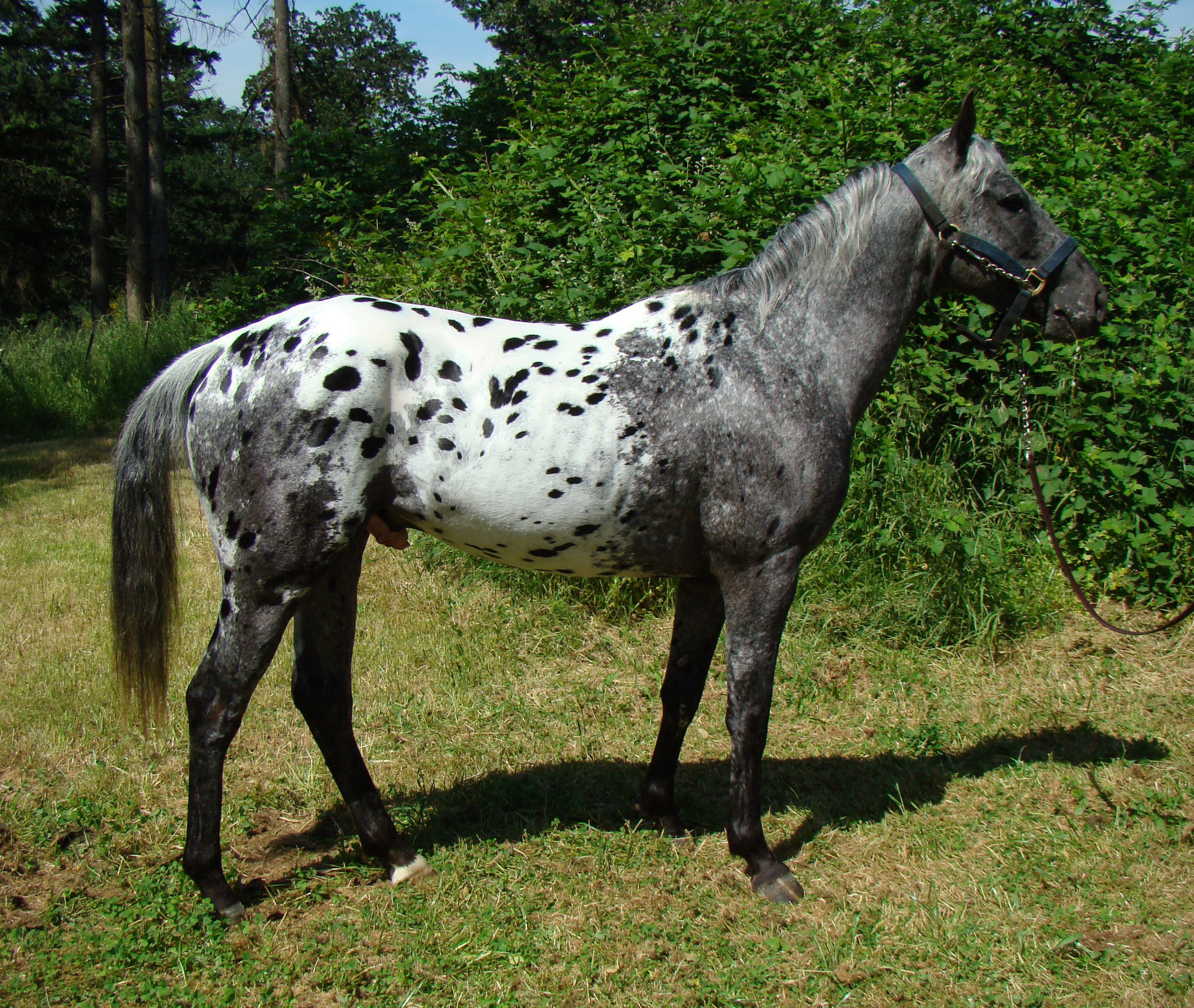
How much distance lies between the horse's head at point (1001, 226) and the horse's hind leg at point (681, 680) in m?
1.55

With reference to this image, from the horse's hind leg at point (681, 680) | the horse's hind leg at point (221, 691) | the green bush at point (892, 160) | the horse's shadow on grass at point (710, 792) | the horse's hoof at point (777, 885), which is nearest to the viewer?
the horse's hind leg at point (221, 691)

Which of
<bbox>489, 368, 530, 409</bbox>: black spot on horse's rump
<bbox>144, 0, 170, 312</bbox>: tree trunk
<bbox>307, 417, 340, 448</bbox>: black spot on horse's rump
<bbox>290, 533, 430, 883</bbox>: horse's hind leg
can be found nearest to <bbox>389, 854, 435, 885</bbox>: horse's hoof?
<bbox>290, 533, 430, 883</bbox>: horse's hind leg

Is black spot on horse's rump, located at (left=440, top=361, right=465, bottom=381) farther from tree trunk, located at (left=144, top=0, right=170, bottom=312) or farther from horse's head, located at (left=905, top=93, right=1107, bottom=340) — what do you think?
tree trunk, located at (left=144, top=0, right=170, bottom=312)

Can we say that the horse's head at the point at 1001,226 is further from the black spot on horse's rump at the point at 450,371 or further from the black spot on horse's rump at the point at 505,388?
the black spot on horse's rump at the point at 450,371

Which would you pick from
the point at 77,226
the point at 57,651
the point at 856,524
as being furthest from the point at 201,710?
the point at 77,226

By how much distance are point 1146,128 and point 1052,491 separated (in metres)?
3.57

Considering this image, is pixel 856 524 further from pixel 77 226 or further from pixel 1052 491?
pixel 77 226

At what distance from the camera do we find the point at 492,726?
4.33 meters

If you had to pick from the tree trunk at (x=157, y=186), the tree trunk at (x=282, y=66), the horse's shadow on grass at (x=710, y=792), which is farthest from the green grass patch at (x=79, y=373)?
the horse's shadow on grass at (x=710, y=792)

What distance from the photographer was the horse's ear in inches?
115

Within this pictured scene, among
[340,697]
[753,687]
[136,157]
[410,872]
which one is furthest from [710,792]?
[136,157]

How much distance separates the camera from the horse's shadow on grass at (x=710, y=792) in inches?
140

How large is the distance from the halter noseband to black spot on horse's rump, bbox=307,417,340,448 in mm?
2166

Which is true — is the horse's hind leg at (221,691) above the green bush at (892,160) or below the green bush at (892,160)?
below
